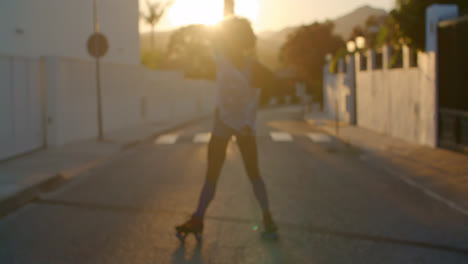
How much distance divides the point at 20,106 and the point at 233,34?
8.05 meters

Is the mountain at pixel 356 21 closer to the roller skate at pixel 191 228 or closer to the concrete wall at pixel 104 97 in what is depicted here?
the concrete wall at pixel 104 97

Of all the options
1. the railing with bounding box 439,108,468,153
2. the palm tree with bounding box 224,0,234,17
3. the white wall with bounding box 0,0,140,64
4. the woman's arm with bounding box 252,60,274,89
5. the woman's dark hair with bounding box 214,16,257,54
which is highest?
the white wall with bounding box 0,0,140,64

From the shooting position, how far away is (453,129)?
37.7 ft

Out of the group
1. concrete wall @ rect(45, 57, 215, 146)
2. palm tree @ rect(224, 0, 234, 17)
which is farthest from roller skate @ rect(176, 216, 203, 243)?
concrete wall @ rect(45, 57, 215, 146)

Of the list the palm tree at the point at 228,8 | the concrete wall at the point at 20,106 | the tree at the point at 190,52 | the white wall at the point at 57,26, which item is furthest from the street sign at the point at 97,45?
the tree at the point at 190,52

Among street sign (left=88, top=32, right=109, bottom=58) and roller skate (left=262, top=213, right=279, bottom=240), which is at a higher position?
street sign (left=88, top=32, right=109, bottom=58)

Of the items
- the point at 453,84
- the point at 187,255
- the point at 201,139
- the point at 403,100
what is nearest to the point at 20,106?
the point at 201,139

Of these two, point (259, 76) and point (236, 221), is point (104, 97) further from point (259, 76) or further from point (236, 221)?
point (259, 76)

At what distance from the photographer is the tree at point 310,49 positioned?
1884 inches

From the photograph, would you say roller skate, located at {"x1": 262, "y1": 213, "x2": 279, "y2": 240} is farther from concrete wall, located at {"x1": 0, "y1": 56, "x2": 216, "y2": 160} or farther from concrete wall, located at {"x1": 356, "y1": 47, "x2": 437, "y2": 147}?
concrete wall, located at {"x1": 356, "y1": 47, "x2": 437, "y2": 147}

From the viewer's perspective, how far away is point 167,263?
4.17 m

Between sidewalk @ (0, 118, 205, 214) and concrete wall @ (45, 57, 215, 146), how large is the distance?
651mm

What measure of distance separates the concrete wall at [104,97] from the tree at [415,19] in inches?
337

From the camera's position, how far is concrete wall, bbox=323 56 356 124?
22.7 metres
